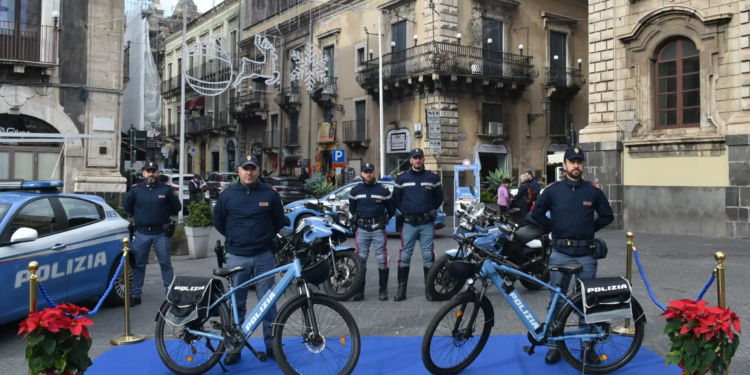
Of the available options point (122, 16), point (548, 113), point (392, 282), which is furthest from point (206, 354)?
point (548, 113)

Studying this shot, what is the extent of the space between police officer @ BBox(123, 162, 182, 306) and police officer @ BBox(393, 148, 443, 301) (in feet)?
9.43

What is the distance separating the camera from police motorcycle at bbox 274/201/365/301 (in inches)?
337

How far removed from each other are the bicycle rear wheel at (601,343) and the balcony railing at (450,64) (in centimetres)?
2206

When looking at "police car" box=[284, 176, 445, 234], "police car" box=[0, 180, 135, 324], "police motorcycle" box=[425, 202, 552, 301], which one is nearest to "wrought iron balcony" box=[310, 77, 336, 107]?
"police car" box=[284, 176, 445, 234]

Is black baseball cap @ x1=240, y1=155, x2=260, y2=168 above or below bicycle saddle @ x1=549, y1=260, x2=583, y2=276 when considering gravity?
above

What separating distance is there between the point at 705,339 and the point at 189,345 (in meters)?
3.83


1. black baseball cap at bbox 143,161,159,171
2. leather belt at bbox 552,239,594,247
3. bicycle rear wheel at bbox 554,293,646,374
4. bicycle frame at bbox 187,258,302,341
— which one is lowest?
bicycle rear wheel at bbox 554,293,646,374

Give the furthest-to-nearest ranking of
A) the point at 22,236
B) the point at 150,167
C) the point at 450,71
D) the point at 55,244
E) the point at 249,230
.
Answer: the point at 450,71 → the point at 150,167 → the point at 55,244 → the point at 22,236 → the point at 249,230

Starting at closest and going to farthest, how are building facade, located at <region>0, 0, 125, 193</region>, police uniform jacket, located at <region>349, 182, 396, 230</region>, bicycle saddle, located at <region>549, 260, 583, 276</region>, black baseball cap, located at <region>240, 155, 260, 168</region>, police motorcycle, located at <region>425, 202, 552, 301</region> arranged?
1. bicycle saddle, located at <region>549, 260, 583, 276</region>
2. black baseball cap, located at <region>240, 155, 260, 168</region>
3. police motorcycle, located at <region>425, 202, 552, 301</region>
4. police uniform jacket, located at <region>349, 182, 396, 230</region>
5. building facade, located at <region>0, 0, 125, 193</region>

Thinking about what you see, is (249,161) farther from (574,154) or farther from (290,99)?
(290,99)

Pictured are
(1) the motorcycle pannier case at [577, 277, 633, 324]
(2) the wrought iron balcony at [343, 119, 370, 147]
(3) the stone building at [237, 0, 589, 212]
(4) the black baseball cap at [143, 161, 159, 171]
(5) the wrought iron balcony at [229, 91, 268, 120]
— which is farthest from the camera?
(5) the wrought iron balcony at [229, 91, 268, 120]

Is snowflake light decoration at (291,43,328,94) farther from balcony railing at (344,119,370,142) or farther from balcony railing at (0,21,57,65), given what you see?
balcony railing at (0,21,57,65)

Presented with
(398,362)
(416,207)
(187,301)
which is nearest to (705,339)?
(398,362)

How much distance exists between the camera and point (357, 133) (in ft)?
104
